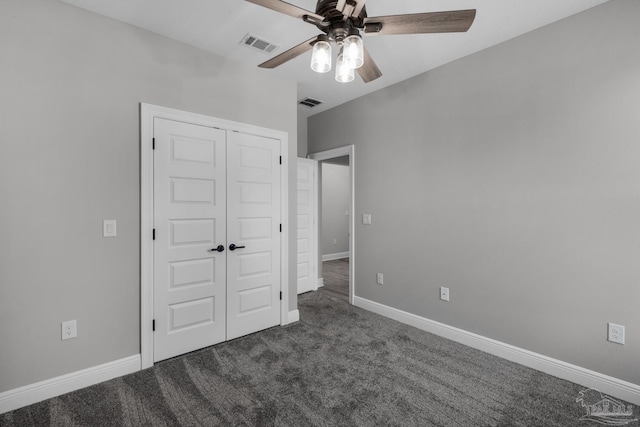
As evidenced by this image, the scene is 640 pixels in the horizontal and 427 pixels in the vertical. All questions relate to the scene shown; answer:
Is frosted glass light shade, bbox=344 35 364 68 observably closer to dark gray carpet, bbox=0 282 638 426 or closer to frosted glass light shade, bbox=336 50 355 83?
frosted glass light shade, bbox=336 50 355 83

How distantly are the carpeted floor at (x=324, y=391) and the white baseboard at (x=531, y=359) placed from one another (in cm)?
8

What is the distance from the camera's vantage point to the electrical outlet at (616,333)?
2.02m

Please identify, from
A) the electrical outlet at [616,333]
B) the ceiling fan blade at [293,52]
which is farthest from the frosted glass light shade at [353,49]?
the electrical outlet at [616,333]

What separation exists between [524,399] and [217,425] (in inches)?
81.5

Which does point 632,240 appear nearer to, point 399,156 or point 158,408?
point 399,156

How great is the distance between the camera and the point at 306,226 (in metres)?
4.45

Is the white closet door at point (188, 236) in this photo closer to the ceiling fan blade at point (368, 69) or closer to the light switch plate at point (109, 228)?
the light switch plate at point (109, 228)

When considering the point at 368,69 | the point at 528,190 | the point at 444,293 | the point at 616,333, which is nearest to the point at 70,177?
the point at 368,69

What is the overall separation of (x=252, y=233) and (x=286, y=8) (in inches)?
82.1

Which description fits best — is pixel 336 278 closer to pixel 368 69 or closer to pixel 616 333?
pixel 616 333

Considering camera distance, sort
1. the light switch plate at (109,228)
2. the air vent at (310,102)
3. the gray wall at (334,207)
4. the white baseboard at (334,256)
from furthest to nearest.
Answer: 1. the gray wall at (334,207)
2. the white baseboard at (334,256)
3. the air vent at (310,102)
4. the light switch plate at (109,228)

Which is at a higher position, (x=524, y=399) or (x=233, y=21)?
(x=233, y=21)

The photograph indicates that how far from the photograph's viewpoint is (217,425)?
1751 millimetres

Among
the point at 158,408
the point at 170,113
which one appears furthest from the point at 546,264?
the point at 170,113
